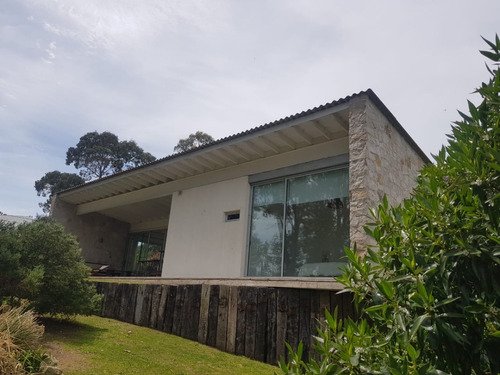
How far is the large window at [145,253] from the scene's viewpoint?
15539mm

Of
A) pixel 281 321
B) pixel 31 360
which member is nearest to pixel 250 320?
pixel 281 321

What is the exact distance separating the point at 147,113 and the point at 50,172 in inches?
1181

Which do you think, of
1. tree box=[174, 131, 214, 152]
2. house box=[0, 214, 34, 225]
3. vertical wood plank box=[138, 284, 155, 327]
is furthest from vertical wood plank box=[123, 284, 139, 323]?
tree box=[174, 131, 214, 152]

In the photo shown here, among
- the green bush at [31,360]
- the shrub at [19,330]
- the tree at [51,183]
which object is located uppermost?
the tree at [51,183]

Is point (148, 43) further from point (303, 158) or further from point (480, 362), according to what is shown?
point (480, 362)

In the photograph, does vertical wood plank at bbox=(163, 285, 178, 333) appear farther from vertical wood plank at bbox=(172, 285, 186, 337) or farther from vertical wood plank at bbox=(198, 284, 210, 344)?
vertical wood plank at bbox=(198, 284, 210, 344)

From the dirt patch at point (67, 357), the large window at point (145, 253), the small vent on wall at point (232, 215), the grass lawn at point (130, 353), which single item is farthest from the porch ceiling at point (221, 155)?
the dirt patch at point (67, 357)

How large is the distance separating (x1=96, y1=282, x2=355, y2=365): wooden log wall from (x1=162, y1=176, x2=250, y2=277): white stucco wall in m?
2.18

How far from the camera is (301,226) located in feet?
26.4

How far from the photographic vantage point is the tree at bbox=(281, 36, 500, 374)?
4.72 ft

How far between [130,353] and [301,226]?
14.3 feet

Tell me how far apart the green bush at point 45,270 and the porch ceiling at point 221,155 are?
13.7 ft

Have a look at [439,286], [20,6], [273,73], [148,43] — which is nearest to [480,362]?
[439,286]

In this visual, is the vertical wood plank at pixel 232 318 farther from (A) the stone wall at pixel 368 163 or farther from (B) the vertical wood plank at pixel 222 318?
(A) the stone wall at pixel 368 163
